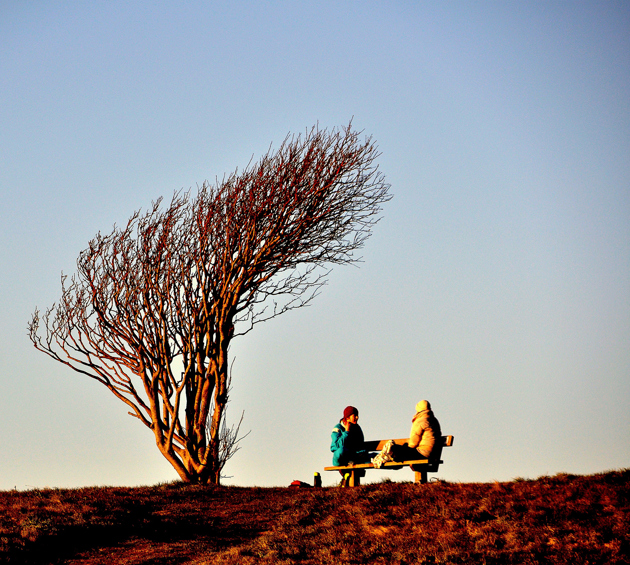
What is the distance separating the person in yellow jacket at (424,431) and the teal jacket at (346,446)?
1250mm

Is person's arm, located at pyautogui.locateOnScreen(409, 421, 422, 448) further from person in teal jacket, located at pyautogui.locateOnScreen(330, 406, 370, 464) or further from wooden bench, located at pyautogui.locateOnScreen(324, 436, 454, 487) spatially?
person in teal jacket, located at pyautogui.locateOnScreen(330, 406, 370, 464)

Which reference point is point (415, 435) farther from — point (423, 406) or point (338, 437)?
point (338, 437)

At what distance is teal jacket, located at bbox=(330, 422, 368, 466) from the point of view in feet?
41.9

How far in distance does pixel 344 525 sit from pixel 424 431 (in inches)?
100

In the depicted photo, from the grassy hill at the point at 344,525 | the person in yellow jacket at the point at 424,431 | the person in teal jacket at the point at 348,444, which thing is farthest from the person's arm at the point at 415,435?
the person in teal jacket at the point at 348,444

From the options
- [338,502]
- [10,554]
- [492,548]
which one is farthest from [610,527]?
[10,554]

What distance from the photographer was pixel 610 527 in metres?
8.20

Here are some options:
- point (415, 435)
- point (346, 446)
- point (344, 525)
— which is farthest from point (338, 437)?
point (344, 525)

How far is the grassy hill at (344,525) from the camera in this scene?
8.19 m

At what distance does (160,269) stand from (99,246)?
5.30ft

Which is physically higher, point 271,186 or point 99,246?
point 271,186

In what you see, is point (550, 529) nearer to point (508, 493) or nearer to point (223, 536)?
point (508, 493)

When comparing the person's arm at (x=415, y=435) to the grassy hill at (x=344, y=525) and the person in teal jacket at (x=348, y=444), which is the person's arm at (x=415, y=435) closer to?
the grassy hill at (x=344, y=525)

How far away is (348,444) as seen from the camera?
12867mm
